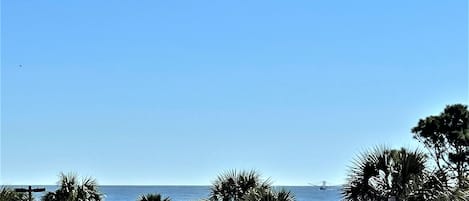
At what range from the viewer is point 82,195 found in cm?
3322

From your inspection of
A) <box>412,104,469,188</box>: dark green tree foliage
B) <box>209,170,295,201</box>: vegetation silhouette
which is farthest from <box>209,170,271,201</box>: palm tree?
<box>412,104,469,188</box>: dark green tree foliage

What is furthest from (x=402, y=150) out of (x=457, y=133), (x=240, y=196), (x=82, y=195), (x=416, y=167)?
(x=457, y=133)

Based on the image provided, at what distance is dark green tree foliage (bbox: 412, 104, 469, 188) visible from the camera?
134 ft

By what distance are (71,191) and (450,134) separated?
18659 millimetres

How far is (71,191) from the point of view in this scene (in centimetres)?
3288

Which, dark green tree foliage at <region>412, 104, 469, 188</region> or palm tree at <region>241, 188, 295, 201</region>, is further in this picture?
dark green tree foliage at <region>412, 104, 469, 188</region>

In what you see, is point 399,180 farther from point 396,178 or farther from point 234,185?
point 234,185

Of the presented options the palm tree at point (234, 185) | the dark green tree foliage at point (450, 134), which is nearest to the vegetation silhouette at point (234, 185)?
the palm tree at point (234, 185)

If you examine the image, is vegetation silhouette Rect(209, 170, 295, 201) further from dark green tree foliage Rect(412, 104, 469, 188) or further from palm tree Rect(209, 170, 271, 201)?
dark green tree foliage Rect(412, 104, 469, 188)

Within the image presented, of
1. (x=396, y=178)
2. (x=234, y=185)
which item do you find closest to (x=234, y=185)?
(x=234, y=185)

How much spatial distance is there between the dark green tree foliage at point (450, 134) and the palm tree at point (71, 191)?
53.8ft

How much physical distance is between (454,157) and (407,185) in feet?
66.6

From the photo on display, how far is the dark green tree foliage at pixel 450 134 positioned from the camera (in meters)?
40.8

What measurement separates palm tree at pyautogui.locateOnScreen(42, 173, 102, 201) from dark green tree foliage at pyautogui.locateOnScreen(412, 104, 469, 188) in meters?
16.4
